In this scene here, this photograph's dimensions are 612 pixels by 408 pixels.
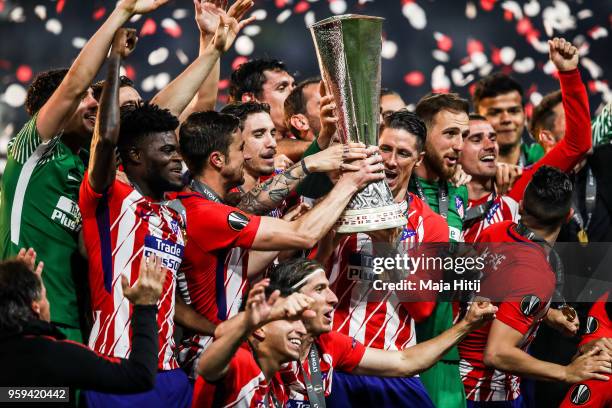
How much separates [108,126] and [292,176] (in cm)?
93

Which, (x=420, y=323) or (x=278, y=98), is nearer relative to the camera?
(x=420, y=323)

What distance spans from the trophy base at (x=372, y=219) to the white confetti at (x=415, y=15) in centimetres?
380

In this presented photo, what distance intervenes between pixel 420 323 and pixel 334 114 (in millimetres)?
1182

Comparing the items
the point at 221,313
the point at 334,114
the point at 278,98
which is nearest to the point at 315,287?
the point at 221,313

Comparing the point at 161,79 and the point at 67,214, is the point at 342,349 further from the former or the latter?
the point at 161,79

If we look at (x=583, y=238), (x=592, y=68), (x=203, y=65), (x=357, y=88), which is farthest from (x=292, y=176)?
(x=592, y=68)

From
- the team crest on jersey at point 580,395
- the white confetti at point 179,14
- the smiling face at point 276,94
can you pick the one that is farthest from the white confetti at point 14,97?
the team crest on jersey at point 580,395

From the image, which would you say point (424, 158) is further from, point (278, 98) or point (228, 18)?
point (228, 18)

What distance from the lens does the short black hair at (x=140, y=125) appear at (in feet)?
13.6

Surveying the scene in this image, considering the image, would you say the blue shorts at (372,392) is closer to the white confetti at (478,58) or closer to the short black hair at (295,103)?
the short black hair at (295,103)

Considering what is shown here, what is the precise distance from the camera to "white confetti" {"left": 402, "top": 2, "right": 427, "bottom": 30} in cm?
773

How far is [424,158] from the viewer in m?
5.46

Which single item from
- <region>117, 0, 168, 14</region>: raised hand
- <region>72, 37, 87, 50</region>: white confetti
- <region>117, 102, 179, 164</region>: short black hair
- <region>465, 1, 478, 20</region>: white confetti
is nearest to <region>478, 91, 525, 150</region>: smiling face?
<region>465, 1, 478, 20</region>: white confetti

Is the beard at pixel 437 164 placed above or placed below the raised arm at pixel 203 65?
→ below
